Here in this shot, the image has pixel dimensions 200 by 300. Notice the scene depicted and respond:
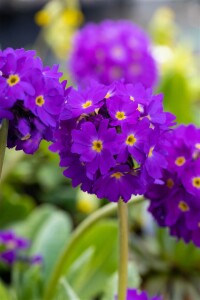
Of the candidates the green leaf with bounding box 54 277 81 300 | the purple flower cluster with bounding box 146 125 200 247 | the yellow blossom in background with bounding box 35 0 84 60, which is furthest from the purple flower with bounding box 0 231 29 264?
the yellow blossom in background with bounding box 35 0 84 60

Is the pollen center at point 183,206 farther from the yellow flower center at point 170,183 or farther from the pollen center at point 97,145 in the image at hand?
the pollen center at point 97,145

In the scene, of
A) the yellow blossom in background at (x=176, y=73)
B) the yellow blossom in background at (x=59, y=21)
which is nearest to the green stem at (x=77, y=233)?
the yellow blossom in background at (x=176, y=73)

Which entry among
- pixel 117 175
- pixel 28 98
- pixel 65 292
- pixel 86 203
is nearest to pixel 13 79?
pixel 28 98

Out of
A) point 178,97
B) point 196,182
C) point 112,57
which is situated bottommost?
point 196,182

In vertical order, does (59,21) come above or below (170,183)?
above

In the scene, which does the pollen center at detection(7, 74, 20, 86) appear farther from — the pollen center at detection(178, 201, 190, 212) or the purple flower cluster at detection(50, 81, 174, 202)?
the pollen center at detection(178, 201, 190, 212)

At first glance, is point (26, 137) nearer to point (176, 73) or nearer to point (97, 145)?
point (97, 145)
